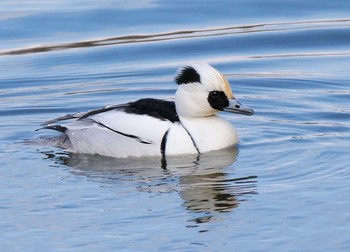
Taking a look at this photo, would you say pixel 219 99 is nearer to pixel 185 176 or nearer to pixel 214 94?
pixel 214 94

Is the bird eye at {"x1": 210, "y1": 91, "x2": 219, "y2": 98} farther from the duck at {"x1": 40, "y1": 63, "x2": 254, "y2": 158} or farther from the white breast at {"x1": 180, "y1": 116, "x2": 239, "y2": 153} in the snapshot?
the white breast at {"x1": 180, "y1": 116, "x2": 239, "y2": 153}

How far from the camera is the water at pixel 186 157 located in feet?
33.8

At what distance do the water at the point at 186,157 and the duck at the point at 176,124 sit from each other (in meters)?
0.19

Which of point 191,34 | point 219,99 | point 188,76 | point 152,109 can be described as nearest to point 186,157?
point 152,109

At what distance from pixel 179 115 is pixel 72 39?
5782 millimetres

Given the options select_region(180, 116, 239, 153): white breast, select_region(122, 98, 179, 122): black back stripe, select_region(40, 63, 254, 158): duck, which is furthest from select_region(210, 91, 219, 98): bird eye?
select_region(122, 98, 179, 122): black back stripe

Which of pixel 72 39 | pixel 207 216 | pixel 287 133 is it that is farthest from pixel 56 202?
pixel 72 39

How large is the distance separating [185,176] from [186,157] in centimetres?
78

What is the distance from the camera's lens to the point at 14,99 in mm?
15383

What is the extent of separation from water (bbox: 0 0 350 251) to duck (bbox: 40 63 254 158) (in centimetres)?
19

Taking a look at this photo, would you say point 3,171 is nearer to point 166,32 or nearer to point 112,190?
point 112,190

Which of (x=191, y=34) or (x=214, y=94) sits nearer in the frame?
(x=214, y=94)

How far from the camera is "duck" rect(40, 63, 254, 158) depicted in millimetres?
12898

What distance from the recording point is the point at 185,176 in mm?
12055
